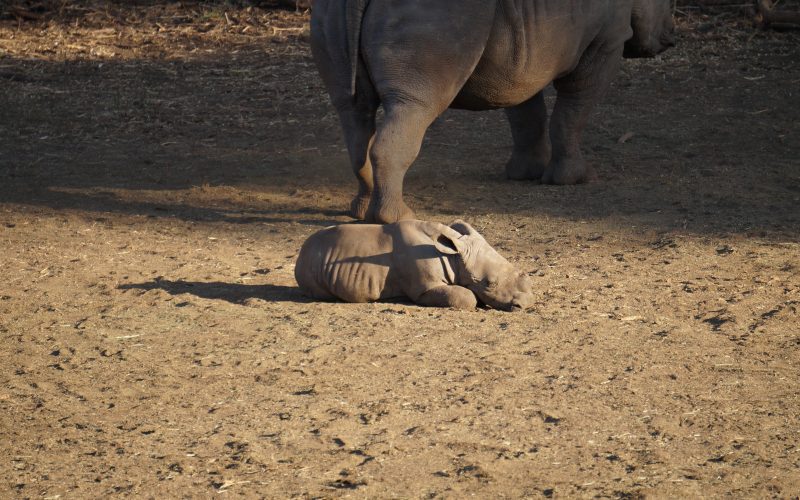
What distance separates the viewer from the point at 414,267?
6.04 metres

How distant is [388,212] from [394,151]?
429mm

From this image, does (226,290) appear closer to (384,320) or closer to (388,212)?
(384,320)

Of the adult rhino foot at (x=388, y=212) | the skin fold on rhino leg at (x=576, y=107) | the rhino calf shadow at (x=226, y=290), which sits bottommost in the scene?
the rhino calf shadow at (x=226, y=290)

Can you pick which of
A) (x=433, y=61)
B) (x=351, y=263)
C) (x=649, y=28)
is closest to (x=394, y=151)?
(x=433, y=61)

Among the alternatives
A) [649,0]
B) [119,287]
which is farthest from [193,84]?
[119,287]

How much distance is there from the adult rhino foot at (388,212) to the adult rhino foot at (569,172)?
1.95 meters

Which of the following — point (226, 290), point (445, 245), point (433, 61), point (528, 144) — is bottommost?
point (226, 290)

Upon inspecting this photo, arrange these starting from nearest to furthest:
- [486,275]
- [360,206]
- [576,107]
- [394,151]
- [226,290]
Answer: [486,275], [226,290], [394,151], [360,206], [576,107]

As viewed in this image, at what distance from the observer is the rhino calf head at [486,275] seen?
6.00m

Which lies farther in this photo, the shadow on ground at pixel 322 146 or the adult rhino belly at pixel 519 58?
the shadow on ground at pixel 322 146

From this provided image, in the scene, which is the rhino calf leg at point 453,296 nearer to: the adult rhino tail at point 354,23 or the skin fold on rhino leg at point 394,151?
the skin fold on rhino leg at point 394,151

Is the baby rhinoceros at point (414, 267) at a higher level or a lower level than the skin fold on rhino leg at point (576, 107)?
lower

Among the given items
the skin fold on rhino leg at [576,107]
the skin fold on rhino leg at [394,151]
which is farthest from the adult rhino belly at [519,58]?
the skin fold on rhino leg at [394,151]

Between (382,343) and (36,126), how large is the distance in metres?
7.07
